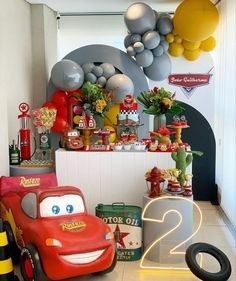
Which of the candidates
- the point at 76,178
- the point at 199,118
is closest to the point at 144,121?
Result: the point at 199,118

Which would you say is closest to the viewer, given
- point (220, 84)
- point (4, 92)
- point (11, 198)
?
point (11, 198)

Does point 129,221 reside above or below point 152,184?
below

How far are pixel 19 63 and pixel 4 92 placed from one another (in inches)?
40.6

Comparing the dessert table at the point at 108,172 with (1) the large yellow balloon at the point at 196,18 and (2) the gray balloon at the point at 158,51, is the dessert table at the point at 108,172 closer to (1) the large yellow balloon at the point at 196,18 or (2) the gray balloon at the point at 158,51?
(2) the gray balloon at the point at 158,51

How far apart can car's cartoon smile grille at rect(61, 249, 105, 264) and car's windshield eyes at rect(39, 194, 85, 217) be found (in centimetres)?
41

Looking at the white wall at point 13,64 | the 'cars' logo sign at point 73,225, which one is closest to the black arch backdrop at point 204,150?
the white wall at point 13,64

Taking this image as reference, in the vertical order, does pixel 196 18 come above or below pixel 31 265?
above

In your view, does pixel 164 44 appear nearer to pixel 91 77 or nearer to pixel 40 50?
pixel 91 77

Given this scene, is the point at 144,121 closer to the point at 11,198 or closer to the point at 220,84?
the point at 220,84

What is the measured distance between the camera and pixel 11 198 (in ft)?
11.6

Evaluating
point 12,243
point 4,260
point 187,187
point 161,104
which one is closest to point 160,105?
point 161,104

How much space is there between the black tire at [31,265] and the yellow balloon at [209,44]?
3527 mm

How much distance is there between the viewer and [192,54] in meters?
5.40

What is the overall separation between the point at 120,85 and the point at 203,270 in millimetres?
2527
